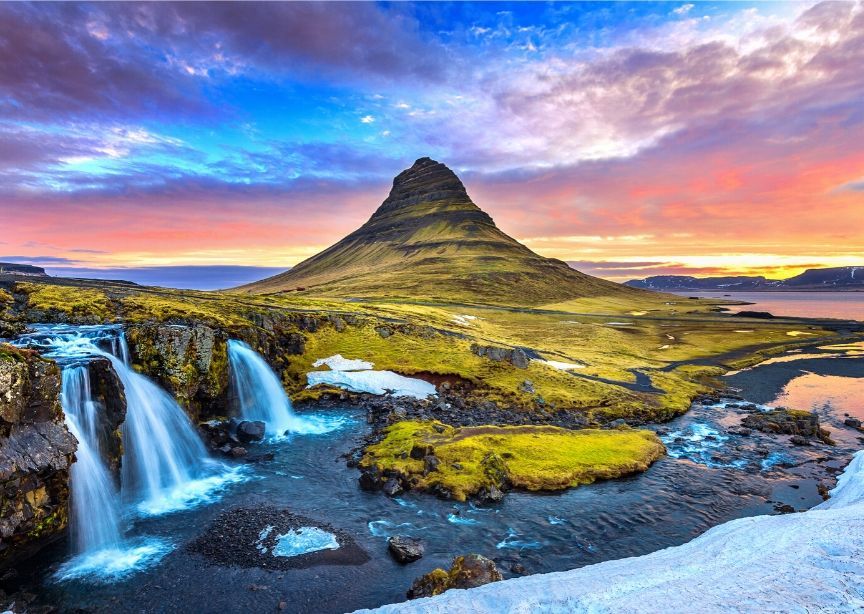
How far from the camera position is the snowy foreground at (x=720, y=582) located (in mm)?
13544

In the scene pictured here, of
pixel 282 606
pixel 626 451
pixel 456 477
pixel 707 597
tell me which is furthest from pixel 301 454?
pixel 707 597

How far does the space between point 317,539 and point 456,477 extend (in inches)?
402

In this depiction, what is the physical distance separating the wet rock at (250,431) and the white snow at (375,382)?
43.4 ft

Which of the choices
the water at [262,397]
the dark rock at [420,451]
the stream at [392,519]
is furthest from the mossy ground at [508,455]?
the water at [262,397]

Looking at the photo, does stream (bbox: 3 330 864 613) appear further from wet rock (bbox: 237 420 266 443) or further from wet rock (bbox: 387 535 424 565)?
wet rock (bbox: 237 420 266 443)

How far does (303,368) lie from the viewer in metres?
55.7

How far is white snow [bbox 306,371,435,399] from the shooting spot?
52469 mm

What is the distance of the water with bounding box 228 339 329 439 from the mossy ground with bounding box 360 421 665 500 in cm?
980

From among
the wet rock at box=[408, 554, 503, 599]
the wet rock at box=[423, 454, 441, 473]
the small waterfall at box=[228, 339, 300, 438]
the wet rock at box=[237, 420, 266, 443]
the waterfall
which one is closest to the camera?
the wet rock at box=[408, 554, 503, 599]

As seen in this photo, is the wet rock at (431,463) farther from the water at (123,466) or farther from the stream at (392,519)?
the water at (123,466)

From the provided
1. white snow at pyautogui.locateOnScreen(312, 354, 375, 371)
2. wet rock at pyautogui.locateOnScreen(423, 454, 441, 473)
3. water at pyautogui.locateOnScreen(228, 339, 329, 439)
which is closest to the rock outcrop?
water at pyautogui.locateOnScreen(228, 339, 329, 439)

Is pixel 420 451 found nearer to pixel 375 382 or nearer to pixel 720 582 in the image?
pixel 720 582

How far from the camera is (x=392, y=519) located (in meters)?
26.1

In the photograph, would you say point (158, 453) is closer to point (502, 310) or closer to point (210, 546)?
point (210, 546)
